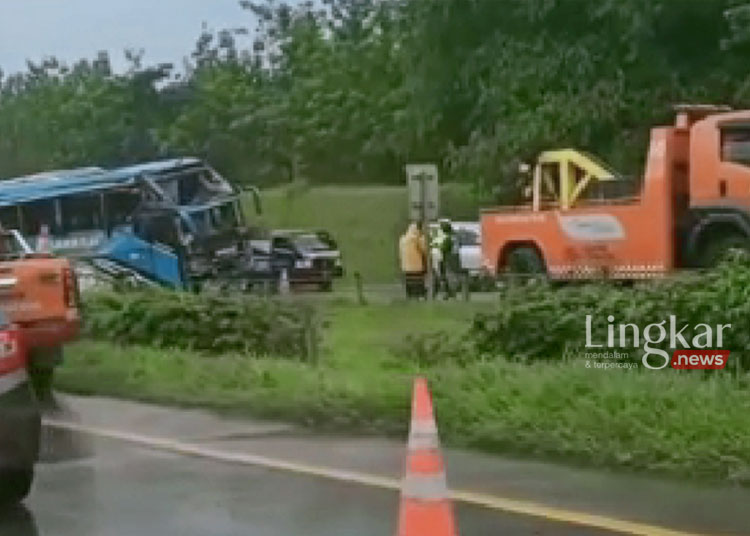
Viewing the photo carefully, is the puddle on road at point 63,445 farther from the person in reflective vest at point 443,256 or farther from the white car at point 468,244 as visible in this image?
the white car at point 468,244

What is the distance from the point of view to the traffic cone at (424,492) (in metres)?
5.93

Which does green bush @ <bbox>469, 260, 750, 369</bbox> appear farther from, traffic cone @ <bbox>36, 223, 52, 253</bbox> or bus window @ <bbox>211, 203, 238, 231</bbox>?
bus window @ <bbox>211, 203, 238, 231</bbox>

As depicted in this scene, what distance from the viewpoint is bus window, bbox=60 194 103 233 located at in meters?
31.3

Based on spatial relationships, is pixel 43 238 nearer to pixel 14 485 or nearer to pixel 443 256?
pixel 443 256

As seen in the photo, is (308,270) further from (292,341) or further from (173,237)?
(292,341)

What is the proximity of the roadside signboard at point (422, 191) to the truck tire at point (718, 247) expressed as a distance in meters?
3.69

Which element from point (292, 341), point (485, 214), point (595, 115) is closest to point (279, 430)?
point (292, 341)

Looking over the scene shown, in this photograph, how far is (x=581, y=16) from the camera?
31328 mm

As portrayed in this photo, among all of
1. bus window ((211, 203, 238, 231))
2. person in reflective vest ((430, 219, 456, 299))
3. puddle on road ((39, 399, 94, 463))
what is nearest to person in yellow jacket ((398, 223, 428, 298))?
person in reflective vest ((430, 219, 456, 299))

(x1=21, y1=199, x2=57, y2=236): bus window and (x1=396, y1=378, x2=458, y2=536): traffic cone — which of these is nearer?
(x1=396, y1=378, x2=458, y2=536): traffic cone

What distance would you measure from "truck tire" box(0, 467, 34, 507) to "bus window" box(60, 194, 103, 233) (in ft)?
75.2

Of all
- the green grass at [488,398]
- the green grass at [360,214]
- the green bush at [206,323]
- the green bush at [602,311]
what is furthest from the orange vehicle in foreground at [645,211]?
the green grass at [360,214]

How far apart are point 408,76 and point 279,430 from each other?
2332 cm

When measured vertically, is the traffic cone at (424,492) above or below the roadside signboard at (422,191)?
below
